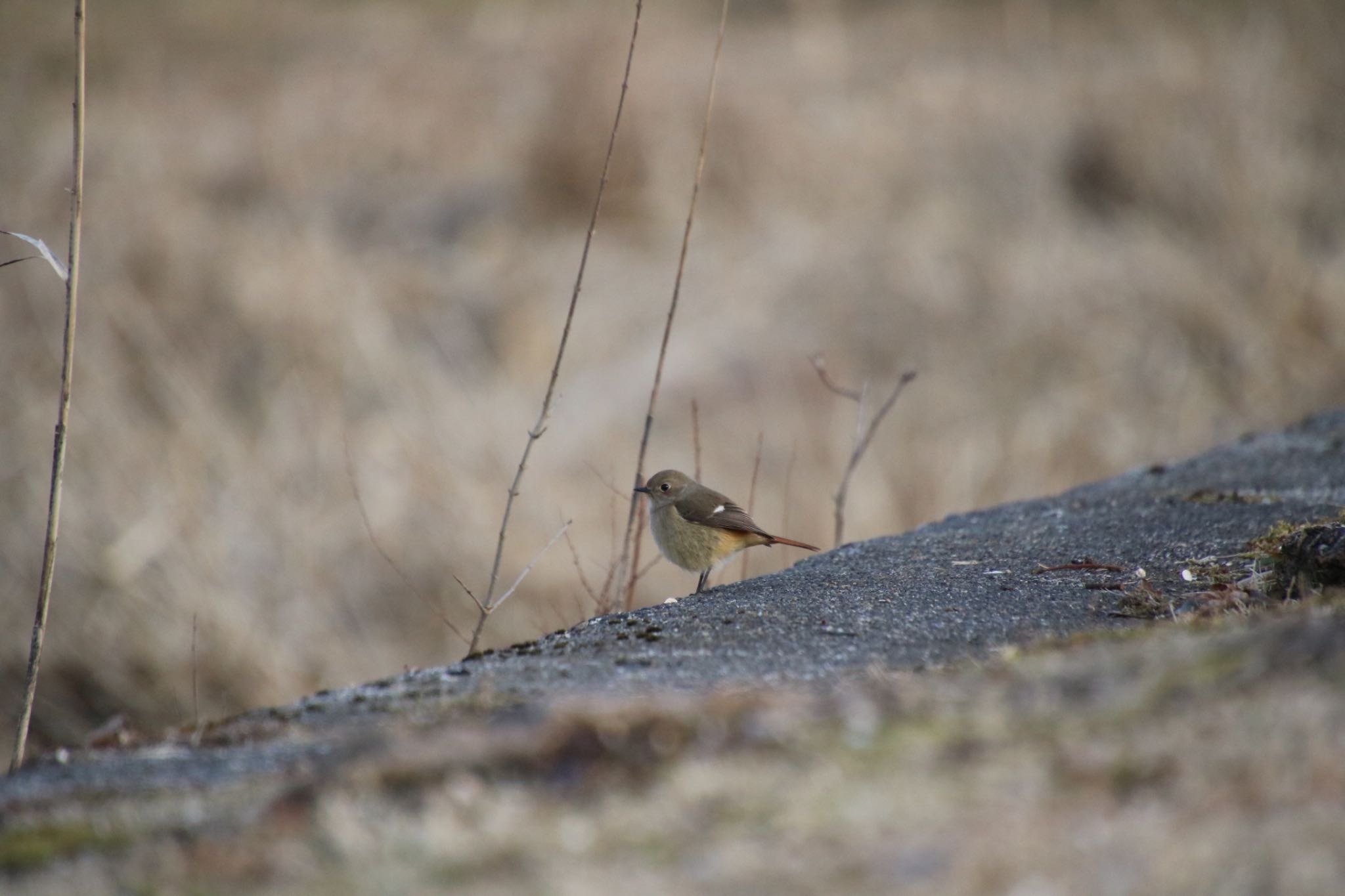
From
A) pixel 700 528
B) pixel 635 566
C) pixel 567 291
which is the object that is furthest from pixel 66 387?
pixel 567 291

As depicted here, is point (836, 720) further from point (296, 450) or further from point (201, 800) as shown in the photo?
point (296, 450)

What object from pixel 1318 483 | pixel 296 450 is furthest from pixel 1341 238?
pixel 296 450

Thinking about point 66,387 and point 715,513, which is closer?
point 66,387

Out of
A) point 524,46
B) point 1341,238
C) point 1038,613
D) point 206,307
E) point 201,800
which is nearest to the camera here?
point 201,800

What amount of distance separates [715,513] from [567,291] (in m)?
7.16

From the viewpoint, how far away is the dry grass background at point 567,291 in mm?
7992

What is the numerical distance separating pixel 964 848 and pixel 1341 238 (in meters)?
11.8

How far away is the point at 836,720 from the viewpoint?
1.76m

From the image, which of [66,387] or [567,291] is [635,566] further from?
[567,291]

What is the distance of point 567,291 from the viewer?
38.0 feet

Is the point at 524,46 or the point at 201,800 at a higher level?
the point at 524,46

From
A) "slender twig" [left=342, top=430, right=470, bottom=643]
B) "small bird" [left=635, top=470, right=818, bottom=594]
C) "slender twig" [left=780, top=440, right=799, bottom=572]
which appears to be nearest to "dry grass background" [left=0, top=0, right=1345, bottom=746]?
"slender twig" [left=780, top=440, right=799, bottom=572]

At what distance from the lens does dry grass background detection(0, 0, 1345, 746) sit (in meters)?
7.99

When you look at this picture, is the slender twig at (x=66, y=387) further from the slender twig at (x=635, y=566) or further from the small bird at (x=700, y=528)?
the small bird at (x=700, y=528)
